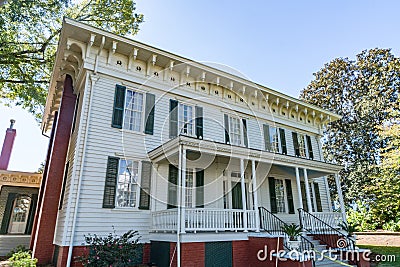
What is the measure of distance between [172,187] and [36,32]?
38.1 feet

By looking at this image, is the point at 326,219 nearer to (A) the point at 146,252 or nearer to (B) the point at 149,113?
(A) the point at 146,252

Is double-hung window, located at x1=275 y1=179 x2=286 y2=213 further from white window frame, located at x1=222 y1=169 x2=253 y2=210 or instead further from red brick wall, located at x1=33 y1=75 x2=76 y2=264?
red brick wall, located at x1=33 y1=75 x2=76 y2=264

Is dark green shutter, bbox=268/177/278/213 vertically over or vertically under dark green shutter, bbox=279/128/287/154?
under

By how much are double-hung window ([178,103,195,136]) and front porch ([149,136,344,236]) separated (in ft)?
4.99

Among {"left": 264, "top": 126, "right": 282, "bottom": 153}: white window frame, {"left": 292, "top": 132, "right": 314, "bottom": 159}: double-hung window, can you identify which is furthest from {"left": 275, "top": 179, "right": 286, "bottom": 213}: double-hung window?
{"left": 292, "top": 132, "right": 314, "bottom": 159}: double-hung window

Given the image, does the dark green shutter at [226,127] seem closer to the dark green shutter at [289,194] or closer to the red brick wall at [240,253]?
the dark green shutter at [289,194]

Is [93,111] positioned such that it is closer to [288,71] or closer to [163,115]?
[163,115]

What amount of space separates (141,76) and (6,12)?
280 inches

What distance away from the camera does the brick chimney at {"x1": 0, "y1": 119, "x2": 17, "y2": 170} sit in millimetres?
17000

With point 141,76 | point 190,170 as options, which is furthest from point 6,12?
point 190,170

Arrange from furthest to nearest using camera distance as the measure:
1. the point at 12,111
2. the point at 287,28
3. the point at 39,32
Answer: the point at 12,111
the point at 39,32
the point at 287,28

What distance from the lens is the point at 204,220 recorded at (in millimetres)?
8273

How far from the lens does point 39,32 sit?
14.3 m

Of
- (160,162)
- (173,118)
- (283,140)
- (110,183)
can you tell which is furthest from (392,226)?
(110,183)
